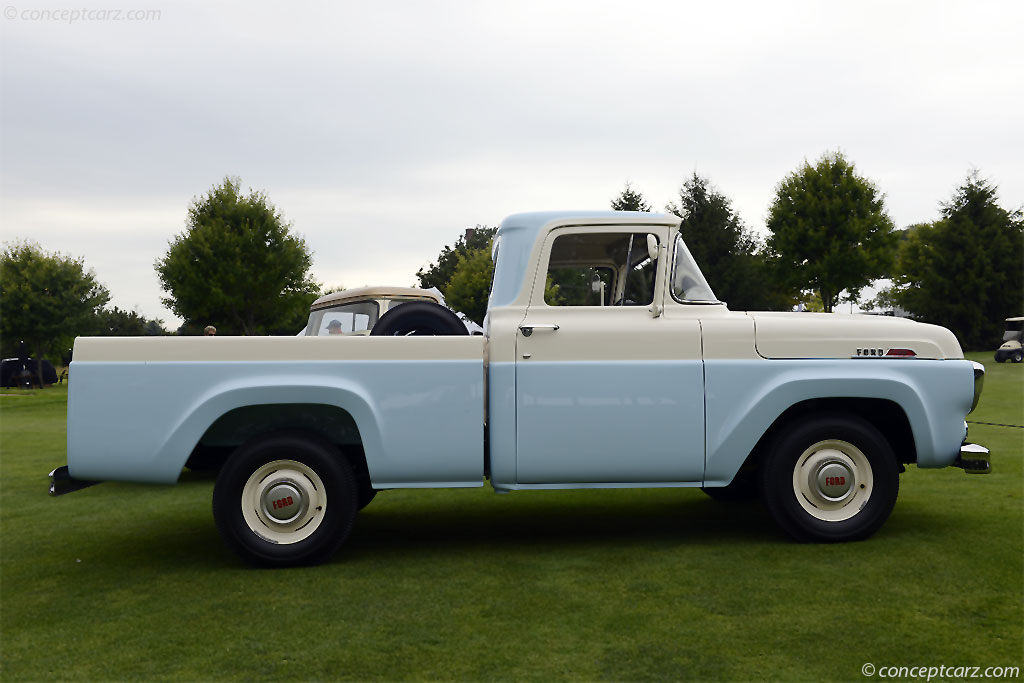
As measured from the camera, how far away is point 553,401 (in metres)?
5.44

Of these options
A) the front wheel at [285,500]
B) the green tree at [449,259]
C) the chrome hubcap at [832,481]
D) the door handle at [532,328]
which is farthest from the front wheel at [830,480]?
the green tree at [449,259]

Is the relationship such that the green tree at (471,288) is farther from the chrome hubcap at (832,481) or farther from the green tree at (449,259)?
the chrome hubcap at (832,481)

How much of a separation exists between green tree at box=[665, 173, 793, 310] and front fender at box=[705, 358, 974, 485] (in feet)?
103

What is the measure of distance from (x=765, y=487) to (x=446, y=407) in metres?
2.15

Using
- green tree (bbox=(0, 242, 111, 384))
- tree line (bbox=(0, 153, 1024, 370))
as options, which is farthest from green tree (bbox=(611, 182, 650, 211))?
green tree (bbox=(0, 242, 111, 384))

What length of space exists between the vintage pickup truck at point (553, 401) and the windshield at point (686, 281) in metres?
0.02

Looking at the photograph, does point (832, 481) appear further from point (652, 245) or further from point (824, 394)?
point (652, 245)

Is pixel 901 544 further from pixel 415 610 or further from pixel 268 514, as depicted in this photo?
pixel 268 514

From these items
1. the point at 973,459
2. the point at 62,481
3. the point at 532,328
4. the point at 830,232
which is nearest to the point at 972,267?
the point at 830,232

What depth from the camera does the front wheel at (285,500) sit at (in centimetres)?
534

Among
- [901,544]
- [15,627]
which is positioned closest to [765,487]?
[901,544]

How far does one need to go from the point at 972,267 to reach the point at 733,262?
41.4 ft

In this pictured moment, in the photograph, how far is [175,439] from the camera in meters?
5.34

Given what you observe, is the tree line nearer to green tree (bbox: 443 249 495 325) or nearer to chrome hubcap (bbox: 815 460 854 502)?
green tree (bbox: 443 249 495 325)
